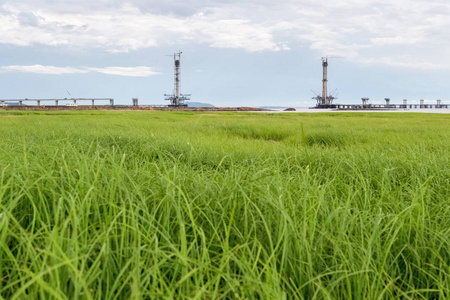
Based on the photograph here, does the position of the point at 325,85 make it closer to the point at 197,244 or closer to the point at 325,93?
the point at 325,93

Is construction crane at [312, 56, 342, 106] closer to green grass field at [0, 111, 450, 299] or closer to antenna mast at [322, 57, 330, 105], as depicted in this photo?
antenna mast at [322, 57, 330, 105]

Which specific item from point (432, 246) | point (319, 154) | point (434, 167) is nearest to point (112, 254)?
point (432, 246)

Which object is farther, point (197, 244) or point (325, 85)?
point (325, 85)

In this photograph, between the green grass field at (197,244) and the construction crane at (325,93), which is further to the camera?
the construction crane at (325,93)

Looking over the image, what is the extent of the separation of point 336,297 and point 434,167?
7.05ft

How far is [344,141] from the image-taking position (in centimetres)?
622

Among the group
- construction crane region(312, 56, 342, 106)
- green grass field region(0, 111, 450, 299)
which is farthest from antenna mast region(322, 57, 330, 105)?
green grass field region(0, 111, 450, 299)

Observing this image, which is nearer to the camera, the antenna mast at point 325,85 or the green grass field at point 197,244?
the green grass field at point 197,244

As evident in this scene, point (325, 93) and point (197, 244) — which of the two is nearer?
point (197, 244)

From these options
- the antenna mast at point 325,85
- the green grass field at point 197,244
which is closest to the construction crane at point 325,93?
the antenna mast at point 325,85

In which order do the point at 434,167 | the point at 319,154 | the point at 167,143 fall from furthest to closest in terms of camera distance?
→ 1. the point at 167,143
2. the point at 319,154
3. the point at 434,167

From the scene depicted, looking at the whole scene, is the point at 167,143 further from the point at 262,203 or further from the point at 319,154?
the point at 262,203

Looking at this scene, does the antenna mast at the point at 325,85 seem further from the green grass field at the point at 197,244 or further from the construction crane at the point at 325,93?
the green grass field at the point at 197,244

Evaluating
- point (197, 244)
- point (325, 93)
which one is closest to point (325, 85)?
point (325, 93)
